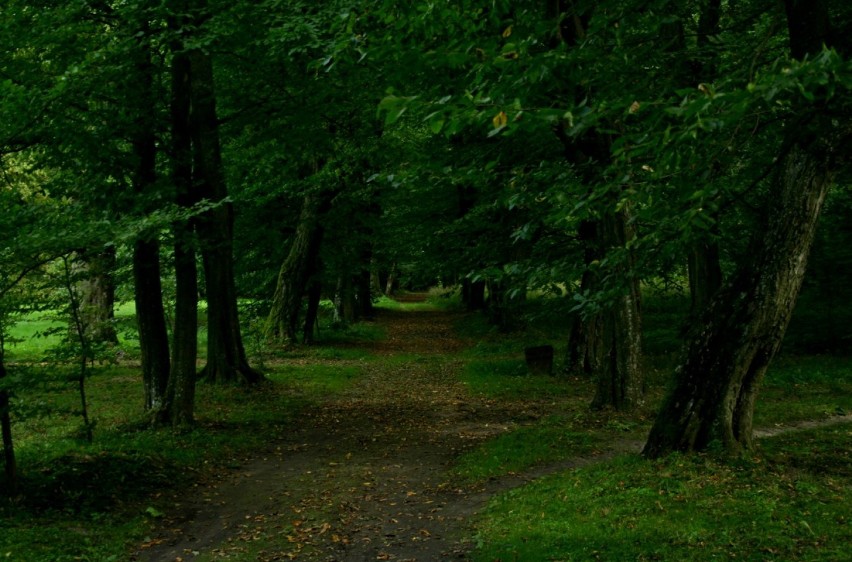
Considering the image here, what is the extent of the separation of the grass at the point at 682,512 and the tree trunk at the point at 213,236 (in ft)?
20.1

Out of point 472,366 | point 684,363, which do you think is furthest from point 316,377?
point 684,363

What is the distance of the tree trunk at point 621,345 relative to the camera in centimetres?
1154

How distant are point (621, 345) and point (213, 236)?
7.78 metres

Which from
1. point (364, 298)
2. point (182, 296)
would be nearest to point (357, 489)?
point (182, 296)

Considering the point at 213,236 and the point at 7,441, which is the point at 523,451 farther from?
the point at 213,236

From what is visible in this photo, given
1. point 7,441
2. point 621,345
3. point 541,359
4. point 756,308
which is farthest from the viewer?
point 541,359

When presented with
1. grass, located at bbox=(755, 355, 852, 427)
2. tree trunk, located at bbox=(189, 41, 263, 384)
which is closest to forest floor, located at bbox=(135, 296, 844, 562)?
tree trunk, located at bbox=(189, 41, 263, 384)

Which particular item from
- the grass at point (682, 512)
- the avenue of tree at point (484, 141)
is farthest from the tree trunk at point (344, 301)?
the grass at point (682, 512)

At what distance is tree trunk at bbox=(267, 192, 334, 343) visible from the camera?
24.3 m

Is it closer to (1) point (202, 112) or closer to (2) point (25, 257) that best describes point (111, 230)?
(2) point (25, 257)

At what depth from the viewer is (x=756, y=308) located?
7141 millimetres

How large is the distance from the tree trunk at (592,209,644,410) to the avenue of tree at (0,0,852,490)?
1.5 inches

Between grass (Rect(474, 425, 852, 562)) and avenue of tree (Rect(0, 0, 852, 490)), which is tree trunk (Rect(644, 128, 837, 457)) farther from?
grass (Rect(474, 425, 852, 562))

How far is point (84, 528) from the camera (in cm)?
736
